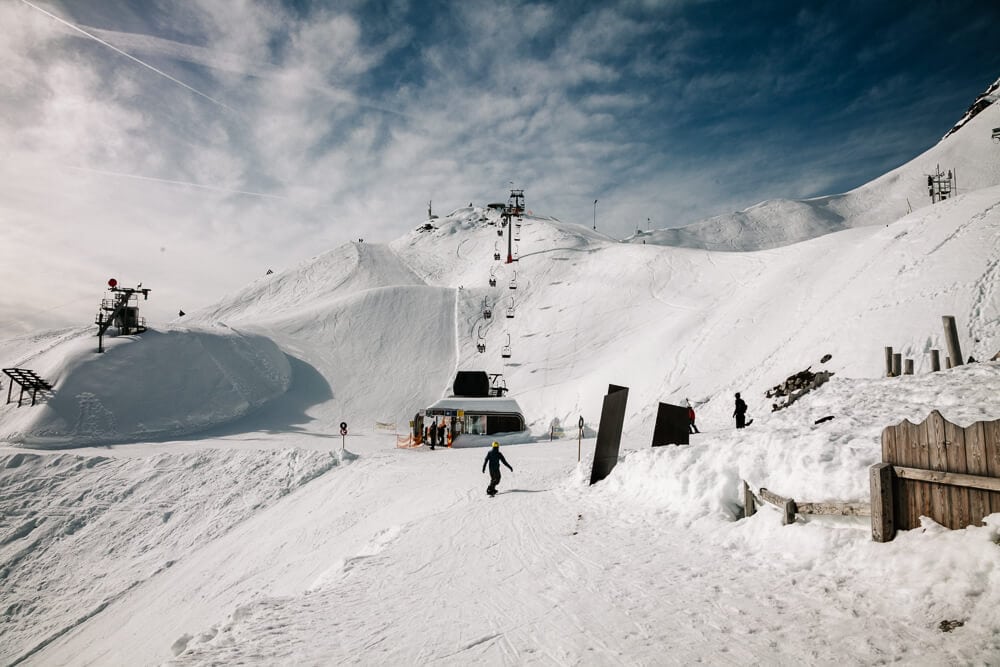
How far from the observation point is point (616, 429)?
43.2 feet

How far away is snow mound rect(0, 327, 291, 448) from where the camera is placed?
3072 centimetres

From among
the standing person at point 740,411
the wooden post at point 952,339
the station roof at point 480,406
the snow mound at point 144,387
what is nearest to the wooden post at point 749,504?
the wooden post at point 952,339

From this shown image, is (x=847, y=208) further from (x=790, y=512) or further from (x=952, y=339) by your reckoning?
(x=790, y=512)

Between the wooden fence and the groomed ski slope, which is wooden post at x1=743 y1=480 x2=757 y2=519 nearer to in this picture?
the groomed ski slope

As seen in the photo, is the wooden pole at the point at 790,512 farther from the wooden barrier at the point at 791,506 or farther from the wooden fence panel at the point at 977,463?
the wooden fence panel at the point at 977,463

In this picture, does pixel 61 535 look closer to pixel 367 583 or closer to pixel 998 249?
pixel 367 583

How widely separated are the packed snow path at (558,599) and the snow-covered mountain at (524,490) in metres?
0.05

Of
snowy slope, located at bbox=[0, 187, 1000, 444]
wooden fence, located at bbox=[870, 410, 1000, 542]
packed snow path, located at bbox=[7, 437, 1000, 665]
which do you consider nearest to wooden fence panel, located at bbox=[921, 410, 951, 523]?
wooden fence, located at bbox=[870, 410, 1000, 542]

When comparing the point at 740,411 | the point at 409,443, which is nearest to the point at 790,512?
the point at 740,411

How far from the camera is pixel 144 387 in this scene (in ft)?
116

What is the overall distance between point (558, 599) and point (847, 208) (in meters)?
160

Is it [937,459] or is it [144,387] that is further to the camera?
[144,387]

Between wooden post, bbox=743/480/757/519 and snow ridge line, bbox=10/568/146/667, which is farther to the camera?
snow ridge line, bbox=10/568/146/667

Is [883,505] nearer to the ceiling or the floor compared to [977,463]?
nearer to the floor
